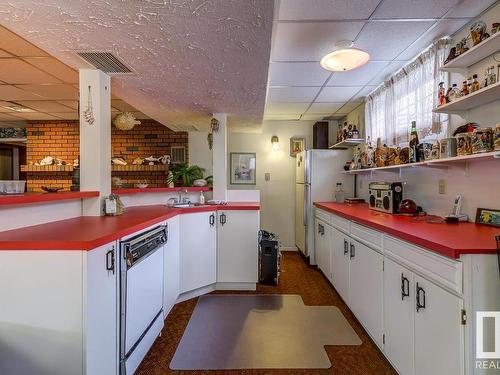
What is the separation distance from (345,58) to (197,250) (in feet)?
7.19

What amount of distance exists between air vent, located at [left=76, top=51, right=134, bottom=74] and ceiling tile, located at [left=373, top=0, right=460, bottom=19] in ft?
5.95

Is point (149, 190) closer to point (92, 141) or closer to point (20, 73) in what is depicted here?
point (92, 141)

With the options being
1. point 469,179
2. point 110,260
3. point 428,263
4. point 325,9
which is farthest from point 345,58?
point 110,260

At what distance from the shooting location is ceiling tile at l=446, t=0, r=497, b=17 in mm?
1822

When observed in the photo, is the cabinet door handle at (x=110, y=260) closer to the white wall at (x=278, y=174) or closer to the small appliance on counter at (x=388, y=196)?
the small appliance on counter at (x=388, y=196)

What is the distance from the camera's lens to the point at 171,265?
2.53 m

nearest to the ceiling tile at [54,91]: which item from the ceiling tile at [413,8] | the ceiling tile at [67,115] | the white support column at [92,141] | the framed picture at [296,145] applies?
the ceiling tile at [67,115]

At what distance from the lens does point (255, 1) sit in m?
1.37

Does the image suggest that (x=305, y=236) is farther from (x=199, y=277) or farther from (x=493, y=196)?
(x=493, y=196)

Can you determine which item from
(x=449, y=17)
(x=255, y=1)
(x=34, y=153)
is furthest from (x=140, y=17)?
(x=34, y=153)

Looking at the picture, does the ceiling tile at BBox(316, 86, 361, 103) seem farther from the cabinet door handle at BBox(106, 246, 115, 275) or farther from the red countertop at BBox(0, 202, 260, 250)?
the cabinet door handle at BBox(106, 246, 115, 275)

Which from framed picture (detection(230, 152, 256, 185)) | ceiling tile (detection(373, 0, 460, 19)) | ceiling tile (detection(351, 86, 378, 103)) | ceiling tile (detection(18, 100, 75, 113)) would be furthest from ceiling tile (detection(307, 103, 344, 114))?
ceiling tile (detection(18, 100, 75, 113))

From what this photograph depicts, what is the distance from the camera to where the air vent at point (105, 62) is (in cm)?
193

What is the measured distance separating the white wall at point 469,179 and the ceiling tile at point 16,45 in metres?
3.36
